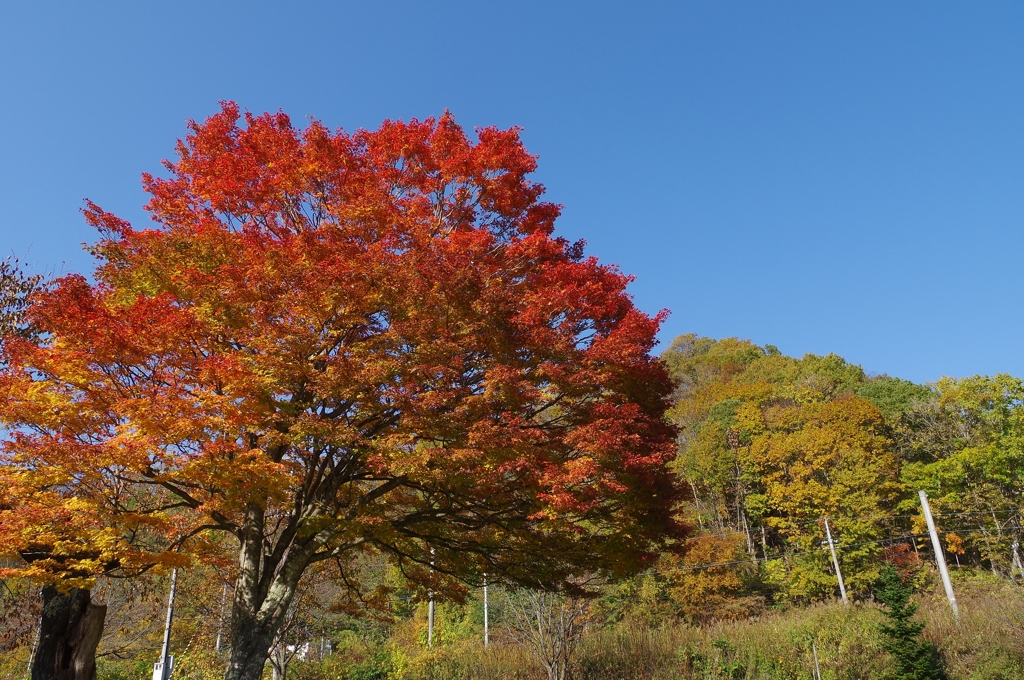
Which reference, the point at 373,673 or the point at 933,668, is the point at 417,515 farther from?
the point at 373,673

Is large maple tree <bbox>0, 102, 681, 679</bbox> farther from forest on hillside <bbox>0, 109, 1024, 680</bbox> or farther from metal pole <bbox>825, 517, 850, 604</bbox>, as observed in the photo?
metal pole <bbox>825, 517, 850, 604</bbox>

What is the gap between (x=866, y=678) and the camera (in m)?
15.2

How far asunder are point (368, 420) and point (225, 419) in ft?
6.53

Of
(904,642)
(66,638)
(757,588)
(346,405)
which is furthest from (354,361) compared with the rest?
(757,588)

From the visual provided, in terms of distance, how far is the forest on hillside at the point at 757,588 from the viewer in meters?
16.0

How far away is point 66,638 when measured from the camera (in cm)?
846

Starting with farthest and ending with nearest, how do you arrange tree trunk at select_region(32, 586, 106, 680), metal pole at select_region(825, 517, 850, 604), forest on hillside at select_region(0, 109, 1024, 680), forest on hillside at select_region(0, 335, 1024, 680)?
metal pole at select_region(825, 517, 850, 604), forest on hillside at select_region(0, 335, 1024, 680), tree trunk at select_region(32, 586, 106, 680), forest on hillside at select_region(0, 109, 1024, 680)

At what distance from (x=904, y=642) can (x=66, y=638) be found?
17.0m

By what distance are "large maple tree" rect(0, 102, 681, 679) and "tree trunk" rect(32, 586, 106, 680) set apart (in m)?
1.47

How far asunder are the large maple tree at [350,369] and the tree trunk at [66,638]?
147 centimetres

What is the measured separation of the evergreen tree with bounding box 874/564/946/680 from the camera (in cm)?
1392

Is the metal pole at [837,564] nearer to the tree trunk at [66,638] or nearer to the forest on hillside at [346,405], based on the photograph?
the forest on hillside at [346,405]

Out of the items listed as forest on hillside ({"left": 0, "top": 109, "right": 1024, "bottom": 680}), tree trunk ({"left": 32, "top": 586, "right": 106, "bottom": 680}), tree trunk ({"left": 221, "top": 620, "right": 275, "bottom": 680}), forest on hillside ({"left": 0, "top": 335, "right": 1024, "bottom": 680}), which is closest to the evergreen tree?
forest on hillside ({"left": 0, "top": 109, "right": 1024, "bottom": 680})

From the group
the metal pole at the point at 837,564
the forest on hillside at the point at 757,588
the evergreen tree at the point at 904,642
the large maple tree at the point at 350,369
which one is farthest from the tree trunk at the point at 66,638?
the metal pole at the point at 837,564
